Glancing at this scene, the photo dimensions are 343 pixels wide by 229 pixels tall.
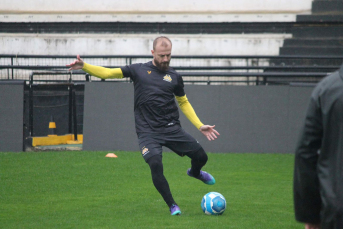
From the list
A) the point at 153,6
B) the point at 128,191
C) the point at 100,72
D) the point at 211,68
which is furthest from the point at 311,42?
the point at 100,72

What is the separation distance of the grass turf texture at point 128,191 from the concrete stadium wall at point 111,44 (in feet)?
25.3

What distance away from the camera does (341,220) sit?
2.03 m

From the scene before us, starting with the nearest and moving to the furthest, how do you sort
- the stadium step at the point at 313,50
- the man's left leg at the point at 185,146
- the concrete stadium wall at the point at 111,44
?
the man's left leg at the point at 185,146, the stadium step at the point at 313,50, the concrete stadium wall at the point at 111,44

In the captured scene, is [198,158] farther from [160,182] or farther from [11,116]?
[11,116]

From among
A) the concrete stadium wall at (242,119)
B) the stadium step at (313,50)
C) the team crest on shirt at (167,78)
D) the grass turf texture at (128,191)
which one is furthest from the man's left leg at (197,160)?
the stadium step at (313,50)

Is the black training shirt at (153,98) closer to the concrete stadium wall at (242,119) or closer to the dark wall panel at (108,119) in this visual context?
the concrete stadium wall at (242,119)

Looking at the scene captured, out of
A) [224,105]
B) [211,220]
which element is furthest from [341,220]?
[224,105]

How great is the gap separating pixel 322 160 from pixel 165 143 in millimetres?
3857

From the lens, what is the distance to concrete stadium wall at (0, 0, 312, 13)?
65.3ft

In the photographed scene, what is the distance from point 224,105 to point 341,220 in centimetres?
995

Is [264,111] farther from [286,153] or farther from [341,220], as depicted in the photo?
[341,220]

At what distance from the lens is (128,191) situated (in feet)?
23.9

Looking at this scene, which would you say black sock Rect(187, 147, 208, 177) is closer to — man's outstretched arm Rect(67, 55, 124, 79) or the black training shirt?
the black training shirt

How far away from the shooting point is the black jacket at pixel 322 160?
80.4 inches
